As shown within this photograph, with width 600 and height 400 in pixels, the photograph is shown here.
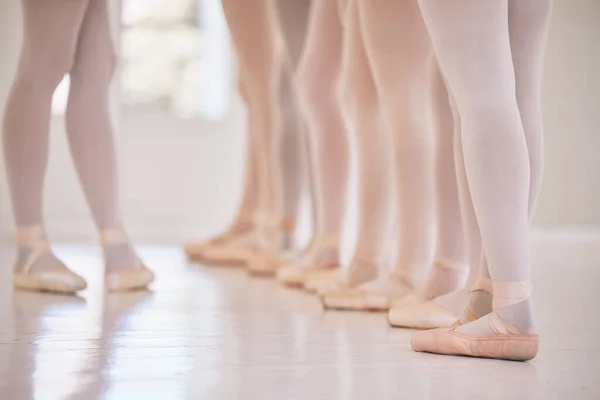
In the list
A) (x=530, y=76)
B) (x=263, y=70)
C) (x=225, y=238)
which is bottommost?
(x=225, y=238)

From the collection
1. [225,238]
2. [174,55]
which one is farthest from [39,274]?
[174,55]

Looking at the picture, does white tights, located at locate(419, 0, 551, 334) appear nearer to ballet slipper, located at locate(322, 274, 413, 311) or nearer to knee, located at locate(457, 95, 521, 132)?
knee, located at locate(457, 95, 521, 132)

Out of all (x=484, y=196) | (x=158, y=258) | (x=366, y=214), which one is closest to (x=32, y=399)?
(x=484, y=196)

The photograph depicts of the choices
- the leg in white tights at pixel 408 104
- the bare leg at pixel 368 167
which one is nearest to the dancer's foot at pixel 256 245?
the bare leg at pixel 368 167

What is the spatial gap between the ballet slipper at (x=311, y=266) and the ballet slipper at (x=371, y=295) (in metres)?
0.29

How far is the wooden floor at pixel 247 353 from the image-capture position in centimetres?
98

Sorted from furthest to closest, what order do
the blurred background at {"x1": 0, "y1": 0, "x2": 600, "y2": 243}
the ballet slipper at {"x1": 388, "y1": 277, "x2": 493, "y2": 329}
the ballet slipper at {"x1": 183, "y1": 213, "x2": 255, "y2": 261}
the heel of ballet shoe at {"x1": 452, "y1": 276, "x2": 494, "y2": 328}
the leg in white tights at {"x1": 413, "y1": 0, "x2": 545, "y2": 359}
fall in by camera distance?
1. the blurred background at {"x1": 0, "y1": 0, "x2": 600, "y2": 243}
2. the ballet slipper at {"x1": 183, "y1": 213, "x2": 255, "y2": 261}
3. the ballet slipper at {"x1": 388, "y1": 277, "x2": 493, "y2": 329}
4. the heel of ballet shoe at {"x1": 452, "y1": 276, "x2": 494, "y2": 328}
5. the leg in white tights at {"x1": 413, "y1": 0, "x2": 545, "y2": 359}

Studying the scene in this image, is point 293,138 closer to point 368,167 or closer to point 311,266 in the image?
point 311,266

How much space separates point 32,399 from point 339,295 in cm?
84

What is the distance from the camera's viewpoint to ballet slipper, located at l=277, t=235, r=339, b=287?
2.00 meters

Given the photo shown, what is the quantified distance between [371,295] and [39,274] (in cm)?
73

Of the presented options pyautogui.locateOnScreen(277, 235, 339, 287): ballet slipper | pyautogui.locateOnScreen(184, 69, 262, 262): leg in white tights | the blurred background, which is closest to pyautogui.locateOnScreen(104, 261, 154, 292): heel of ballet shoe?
pyautogui.locateOnScreen(277, 235, 339, 287): ballet slipper

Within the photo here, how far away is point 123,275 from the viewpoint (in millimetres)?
1919

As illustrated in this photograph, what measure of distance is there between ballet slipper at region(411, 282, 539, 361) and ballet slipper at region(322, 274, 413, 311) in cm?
46
